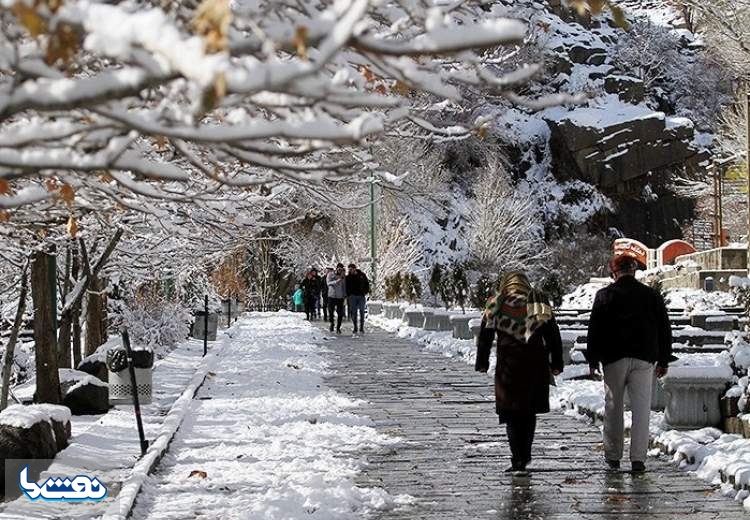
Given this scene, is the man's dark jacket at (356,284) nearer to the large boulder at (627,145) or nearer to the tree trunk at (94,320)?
the tree trunk at (94,320)

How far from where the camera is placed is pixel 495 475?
8.86 meters

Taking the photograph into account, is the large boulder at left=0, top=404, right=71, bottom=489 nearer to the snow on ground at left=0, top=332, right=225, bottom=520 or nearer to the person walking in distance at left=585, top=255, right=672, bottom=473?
the snow on ground at left=0, top=332, right=225, bottom=520

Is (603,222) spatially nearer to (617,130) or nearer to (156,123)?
(617,130)

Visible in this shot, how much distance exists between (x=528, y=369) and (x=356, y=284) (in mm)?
19292

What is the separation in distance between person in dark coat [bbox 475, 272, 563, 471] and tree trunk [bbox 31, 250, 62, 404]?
640 cm

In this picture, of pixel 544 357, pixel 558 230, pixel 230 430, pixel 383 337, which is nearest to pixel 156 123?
pixel 544 357

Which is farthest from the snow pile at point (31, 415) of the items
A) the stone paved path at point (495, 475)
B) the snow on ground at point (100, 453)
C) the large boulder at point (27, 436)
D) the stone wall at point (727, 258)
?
the stone wall at point (727, 258)

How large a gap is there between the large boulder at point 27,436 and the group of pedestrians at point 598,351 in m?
4.09

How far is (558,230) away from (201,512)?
8080 cm

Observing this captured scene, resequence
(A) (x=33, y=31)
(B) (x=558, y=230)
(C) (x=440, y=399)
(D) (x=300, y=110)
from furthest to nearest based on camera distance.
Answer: (B) (x=558, y=230) < (C) (x=440, y=399) < (D) (x=300, y=110) < (A) (x=33, y=31)

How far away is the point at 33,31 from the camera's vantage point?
241 centimetres

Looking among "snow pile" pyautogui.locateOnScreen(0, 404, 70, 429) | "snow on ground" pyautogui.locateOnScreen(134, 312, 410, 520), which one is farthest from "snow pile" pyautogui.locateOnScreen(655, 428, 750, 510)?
"snow pile" pyautogui.locateOnScreen(0, 404, 70, 429)

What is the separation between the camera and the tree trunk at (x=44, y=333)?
43.2 feet

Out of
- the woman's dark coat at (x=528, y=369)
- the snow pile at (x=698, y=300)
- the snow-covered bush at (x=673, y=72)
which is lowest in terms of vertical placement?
the woman's dark coat at (x=528, y=369)
